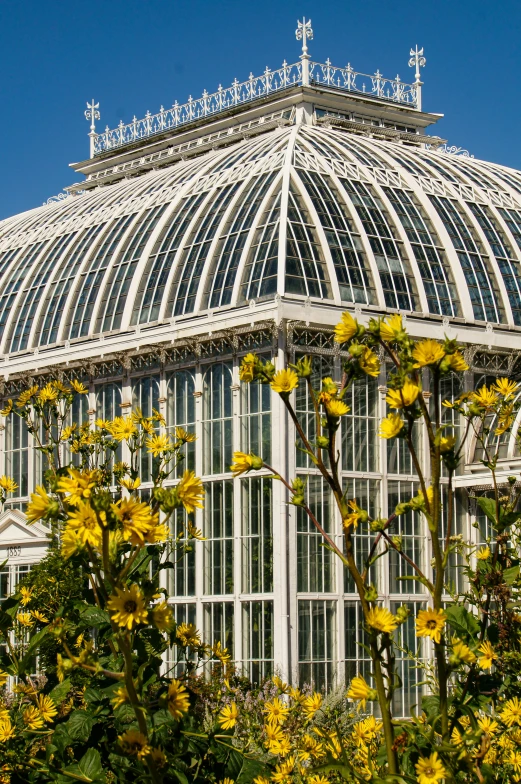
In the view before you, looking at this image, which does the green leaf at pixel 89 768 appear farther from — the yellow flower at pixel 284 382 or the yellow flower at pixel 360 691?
the yellow flower at pixel 284 382

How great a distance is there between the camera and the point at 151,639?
30.9ft

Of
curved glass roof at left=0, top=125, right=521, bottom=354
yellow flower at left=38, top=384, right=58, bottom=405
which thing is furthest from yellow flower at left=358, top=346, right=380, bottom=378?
curved glass roof at left=0, top=125, right=521, bottom=354

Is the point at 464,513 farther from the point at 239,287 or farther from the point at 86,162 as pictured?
the point at 86,162

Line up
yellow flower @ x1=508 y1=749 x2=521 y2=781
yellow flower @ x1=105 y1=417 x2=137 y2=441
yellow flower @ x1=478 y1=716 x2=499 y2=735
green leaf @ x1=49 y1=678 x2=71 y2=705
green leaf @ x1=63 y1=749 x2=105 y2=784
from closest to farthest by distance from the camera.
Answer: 1. yellow flower @ x1=478 y1=716 x2=499 y2=735
2. green leaf @ x1=63 y1=749 x2=105 y2=784
3. yellow flower @ x1=508 y1=749 x2=521 y2=781
4. green leaf @ x1=49 y1=678 x2=71 y2=705
5. yellow flower @ x1=105 y1=417 x2=137 y2=441

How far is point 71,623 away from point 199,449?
2777 centimetres

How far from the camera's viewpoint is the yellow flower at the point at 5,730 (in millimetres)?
8828

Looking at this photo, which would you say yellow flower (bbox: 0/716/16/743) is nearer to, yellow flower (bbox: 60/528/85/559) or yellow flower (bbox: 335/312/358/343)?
yellow flower (bbox: 60/528/85/559)

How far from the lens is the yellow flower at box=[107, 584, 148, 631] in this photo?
636 cm

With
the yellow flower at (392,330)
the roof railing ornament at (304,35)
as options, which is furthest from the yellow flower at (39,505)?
the roof railing ornament at (304,35)

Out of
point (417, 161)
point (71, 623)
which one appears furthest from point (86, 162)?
point (71, 623)

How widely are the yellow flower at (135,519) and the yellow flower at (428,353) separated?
5.35 ft

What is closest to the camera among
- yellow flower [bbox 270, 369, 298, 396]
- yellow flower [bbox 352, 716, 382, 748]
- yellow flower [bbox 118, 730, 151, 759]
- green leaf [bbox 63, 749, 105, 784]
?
yellow flower [bbox 118, 730, 151, 759]

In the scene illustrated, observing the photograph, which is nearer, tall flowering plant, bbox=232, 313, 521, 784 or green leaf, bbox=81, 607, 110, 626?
tall flowering plant, bbox=232, 313, 521, 784

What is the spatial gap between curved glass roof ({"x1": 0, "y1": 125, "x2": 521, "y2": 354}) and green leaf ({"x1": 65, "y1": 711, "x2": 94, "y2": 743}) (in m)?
27.5
